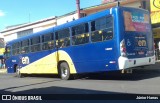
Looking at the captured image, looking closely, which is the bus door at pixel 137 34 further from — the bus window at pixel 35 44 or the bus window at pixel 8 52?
the bus window at pixel 8 52

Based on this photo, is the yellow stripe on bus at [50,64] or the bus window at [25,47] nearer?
the yellow stripe on bus at [50,64]

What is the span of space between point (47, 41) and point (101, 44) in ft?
18.1

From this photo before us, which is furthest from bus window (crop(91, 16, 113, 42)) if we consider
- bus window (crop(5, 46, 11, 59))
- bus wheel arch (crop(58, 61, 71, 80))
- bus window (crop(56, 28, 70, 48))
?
bus window (crop(5, 46, 11, 59))

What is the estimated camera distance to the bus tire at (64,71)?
18625 millimetres

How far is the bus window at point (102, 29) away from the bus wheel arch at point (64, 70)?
9.67 ft

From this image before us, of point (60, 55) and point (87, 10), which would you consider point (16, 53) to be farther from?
point (87, 10)

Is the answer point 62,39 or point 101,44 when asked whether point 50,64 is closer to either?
point 62,39

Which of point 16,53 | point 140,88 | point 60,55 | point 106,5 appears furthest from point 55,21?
point 140,88

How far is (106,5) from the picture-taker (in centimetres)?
3216

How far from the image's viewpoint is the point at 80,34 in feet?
57.1

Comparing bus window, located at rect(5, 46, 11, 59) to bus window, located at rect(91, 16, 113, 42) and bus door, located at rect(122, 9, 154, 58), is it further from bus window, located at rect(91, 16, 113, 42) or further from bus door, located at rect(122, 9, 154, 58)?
bus door, located at rect(122, 9, 154, 58)

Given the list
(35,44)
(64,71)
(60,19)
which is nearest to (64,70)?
(64,71)

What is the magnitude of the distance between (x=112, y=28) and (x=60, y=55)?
15.8ft

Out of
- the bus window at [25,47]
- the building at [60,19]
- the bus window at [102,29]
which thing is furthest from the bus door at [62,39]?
the building at [60,19]
